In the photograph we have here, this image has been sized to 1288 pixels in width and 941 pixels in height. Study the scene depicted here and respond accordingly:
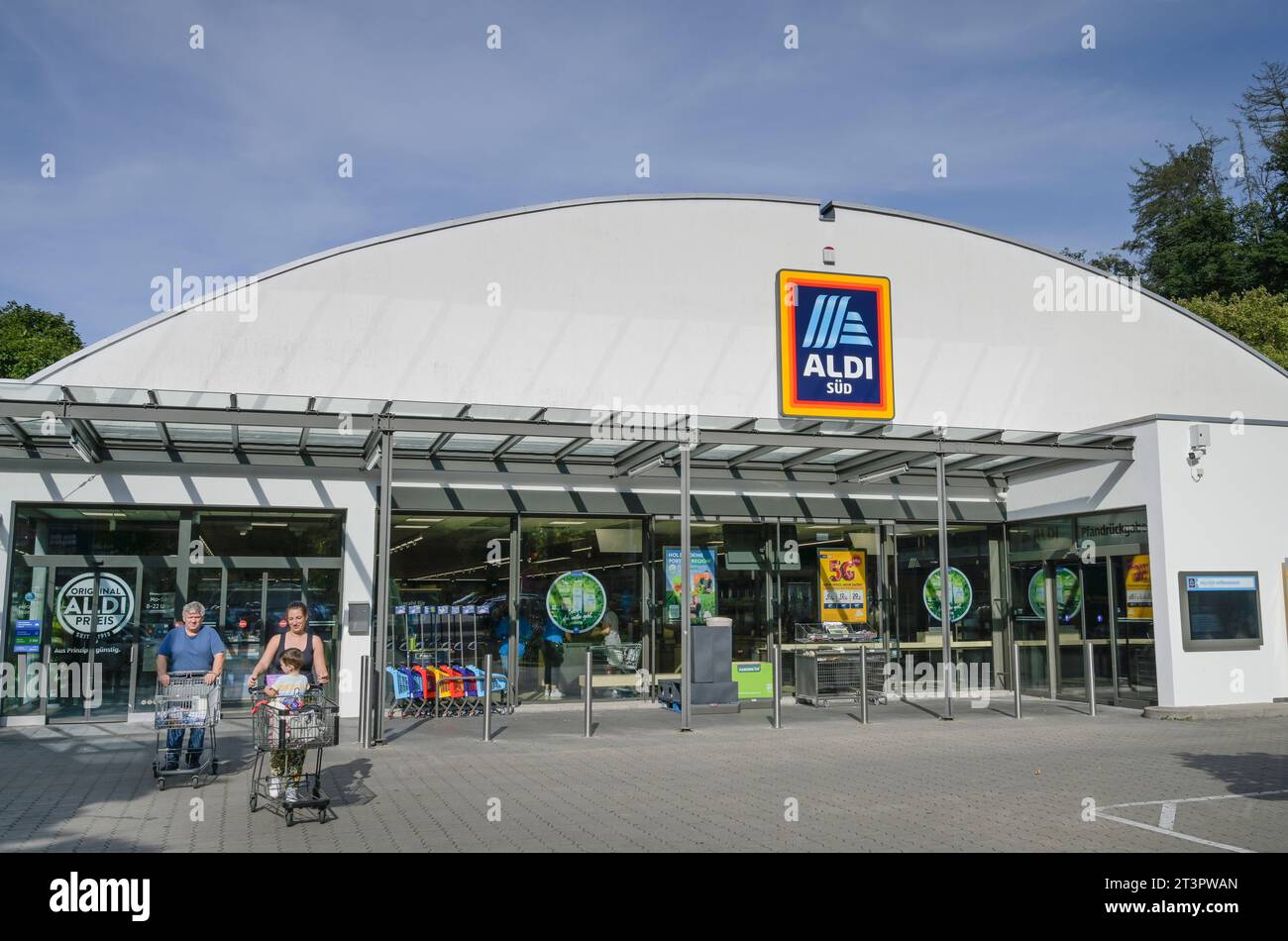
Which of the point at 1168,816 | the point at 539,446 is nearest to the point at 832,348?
the point at 539,446

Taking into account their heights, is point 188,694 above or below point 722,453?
below

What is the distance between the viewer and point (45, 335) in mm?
40125

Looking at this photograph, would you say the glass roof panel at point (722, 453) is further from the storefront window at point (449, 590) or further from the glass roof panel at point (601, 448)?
the storefront window at point (449, 590)

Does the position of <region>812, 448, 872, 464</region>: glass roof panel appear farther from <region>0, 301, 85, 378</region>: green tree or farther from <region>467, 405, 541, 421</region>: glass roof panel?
<region>0, 301, 85, 378</region>: green tree

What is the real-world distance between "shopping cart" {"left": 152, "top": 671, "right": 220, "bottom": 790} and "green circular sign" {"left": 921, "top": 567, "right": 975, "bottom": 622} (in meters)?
12.3

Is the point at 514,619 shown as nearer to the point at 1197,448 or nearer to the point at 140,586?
the point at 140,586

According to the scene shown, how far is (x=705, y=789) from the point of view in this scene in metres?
9.63

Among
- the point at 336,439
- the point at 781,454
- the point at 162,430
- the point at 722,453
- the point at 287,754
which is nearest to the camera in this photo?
the point at 287,754

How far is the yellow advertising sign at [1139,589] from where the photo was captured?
1579 cm

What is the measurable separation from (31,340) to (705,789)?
35965 millimetres

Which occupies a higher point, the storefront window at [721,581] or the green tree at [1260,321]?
the green tree at [1260,321]

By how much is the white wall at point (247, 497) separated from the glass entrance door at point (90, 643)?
31.9 inches

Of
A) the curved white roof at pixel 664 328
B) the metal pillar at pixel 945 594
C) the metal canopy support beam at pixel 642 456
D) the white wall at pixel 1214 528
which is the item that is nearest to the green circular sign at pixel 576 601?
the metal canopy support beam at pixel 642 456

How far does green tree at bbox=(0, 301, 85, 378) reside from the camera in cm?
3575
